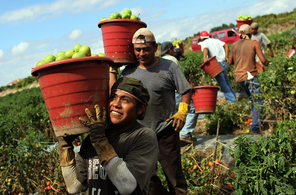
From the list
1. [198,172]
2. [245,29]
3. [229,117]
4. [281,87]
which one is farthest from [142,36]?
[229,117]

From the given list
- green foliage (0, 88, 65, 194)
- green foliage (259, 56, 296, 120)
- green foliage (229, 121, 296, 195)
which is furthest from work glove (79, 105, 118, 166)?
green foliage (259, 56, 296, 120)

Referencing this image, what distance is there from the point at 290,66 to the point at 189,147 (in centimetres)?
198

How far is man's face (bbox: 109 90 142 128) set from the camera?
1714mm

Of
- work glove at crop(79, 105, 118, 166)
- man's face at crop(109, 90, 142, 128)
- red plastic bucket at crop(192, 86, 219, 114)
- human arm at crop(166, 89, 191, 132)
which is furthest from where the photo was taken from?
red plastic bucket at crop(192, 86, 219, 114)

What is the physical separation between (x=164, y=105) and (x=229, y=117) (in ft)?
10.9

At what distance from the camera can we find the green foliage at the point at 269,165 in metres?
2.42

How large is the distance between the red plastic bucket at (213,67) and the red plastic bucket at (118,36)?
3660 millimetres

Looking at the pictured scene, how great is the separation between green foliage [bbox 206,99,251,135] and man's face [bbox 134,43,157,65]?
3277mm

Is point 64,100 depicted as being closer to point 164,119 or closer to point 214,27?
point 164,119

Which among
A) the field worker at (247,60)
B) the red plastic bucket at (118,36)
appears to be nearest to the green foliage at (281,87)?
the field worker at (247,60)

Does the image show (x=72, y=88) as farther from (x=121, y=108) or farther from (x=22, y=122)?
(x=22, y=122)

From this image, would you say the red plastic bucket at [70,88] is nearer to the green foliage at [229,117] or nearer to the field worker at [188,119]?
the field worker at [188,119]

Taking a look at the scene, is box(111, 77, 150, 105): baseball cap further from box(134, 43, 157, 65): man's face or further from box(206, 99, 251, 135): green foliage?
box(206, 99, 251, 135): green foliage

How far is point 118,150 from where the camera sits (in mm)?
1736
